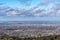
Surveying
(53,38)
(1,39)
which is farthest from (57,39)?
(1,39)

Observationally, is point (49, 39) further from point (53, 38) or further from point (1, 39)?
point (1, 39)

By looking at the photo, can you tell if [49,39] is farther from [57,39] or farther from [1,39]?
[1,39]

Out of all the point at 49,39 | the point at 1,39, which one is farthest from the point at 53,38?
the point at 1,39

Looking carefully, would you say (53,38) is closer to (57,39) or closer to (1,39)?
(57,39)
